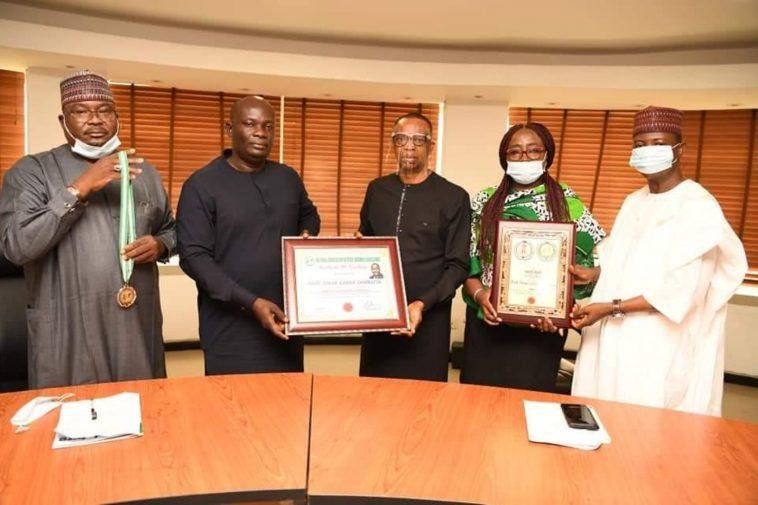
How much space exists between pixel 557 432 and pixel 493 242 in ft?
3.24

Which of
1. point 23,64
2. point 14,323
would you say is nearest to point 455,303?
point 14,323

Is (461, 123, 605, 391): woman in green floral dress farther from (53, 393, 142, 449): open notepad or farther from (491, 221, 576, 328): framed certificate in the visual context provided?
(53, 393, 142, 449): open notepad

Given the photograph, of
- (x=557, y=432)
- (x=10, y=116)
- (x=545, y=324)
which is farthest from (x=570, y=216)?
(x=10, y=116)

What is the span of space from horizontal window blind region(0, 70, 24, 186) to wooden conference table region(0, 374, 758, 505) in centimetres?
396

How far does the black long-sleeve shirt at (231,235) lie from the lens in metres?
2.28

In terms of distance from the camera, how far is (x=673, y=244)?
7.23 ft

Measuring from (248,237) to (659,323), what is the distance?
1.66m

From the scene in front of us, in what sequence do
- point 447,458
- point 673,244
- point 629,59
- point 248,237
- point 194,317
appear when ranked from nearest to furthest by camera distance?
point 447,458 → point 673,244 → point 248,237 → point 629,59 → point 194,317

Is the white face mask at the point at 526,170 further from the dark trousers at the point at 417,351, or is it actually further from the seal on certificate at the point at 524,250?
the dark trousers at the point at 417,351

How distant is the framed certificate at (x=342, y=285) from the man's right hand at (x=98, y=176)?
25.6 inches

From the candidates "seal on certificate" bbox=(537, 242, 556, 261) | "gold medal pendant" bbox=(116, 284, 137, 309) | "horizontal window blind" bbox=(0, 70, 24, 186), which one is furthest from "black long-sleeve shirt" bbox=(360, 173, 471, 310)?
"horizontal window blind" bbox=(0, 70, 24, 186)

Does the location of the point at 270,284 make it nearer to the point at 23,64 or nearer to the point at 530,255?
the point at 530,255

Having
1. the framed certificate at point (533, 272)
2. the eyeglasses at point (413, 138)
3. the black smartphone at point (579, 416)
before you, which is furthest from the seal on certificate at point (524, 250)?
the black smartphone at point (579, 416)

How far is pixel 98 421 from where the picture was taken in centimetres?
155
